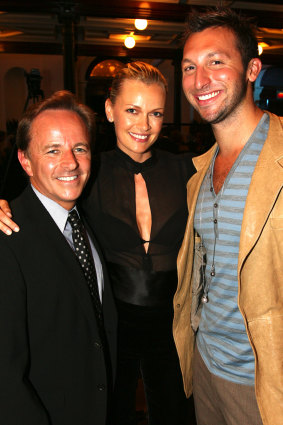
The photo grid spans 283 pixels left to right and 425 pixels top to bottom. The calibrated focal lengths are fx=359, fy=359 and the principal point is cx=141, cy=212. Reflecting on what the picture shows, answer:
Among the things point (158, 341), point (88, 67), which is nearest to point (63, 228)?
point (158, 341)

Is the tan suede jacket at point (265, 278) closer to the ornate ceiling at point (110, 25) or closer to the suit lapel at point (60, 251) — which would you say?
the suit lapel at point (60, 251)

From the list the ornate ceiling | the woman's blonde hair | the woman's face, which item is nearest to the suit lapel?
the woman's face

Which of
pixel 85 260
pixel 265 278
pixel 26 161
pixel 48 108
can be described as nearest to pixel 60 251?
pixel 85 260

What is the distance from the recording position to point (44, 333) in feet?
3.50

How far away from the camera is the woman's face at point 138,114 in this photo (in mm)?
1575

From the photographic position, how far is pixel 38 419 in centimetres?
100

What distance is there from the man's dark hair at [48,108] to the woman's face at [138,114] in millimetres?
288

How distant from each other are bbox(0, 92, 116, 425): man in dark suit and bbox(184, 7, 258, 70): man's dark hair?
55 cm

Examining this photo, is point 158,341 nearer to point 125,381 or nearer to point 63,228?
point 125,381

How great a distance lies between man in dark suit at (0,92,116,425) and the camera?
0.98 m

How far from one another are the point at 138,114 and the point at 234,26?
510mm

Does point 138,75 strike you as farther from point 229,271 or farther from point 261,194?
point 229,271

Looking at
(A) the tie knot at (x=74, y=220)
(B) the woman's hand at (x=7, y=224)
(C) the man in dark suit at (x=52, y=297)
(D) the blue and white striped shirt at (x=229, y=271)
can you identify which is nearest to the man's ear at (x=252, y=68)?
(D) the blue and white striped shirt at (x=229, y=271)

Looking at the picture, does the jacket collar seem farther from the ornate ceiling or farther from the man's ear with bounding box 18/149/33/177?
the ornate ceiling
